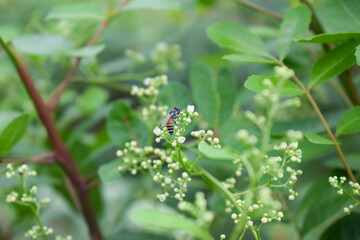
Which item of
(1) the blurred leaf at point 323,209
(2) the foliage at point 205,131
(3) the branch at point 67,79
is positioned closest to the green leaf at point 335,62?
(2) the foliage at point 205,131

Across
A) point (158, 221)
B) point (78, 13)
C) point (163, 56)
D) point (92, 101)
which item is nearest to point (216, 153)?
point (158, 221)

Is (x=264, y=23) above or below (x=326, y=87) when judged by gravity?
above

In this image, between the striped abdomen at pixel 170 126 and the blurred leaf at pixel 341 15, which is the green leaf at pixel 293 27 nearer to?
the blurred leaf at pixel 341 15

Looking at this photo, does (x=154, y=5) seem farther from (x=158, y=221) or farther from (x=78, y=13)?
(x=158, y=221)

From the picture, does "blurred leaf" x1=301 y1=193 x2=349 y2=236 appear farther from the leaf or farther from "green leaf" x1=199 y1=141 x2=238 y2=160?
the leaf

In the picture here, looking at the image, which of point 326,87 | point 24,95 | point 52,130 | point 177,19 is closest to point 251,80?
point 52,130

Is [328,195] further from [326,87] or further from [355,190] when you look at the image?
[326,87]
